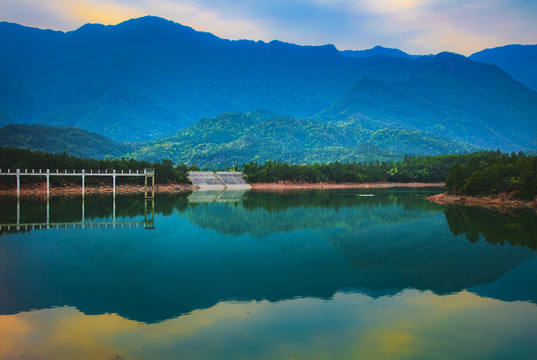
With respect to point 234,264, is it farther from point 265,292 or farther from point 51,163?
point 51,163

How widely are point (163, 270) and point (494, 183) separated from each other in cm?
4736

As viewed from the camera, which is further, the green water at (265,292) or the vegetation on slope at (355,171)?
the vegetation on slope at (355,171)

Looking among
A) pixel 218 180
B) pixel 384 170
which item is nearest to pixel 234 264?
pixel 218 180

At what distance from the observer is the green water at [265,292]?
528 inches

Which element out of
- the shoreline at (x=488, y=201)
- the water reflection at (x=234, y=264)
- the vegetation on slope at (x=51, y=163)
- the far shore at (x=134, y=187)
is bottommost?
the water reflection at (x=234, y=264)

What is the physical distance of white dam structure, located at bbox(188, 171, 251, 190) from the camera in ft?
354

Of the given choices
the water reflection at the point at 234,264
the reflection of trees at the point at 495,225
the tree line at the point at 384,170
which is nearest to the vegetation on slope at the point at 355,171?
the tree line at the point at 384,170

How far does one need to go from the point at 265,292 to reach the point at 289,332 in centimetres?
415

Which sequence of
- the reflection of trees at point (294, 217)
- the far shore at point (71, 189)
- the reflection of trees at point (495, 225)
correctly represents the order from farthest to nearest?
A: the far shore at point (71, 189)
the reflection of trees at point (294, 217)
the reflection of trees at point (495, 225)

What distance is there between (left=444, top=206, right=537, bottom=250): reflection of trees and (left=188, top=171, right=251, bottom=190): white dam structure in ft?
206

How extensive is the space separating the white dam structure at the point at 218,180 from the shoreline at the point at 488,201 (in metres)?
52.8

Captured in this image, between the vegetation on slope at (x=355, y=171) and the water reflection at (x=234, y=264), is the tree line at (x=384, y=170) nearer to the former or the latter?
the vegetation on slope at (x=355, y=171)

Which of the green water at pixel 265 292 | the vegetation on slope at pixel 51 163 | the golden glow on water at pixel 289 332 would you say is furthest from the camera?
the vegetation on slope at pixel 51 163

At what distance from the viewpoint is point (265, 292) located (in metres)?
18.4
